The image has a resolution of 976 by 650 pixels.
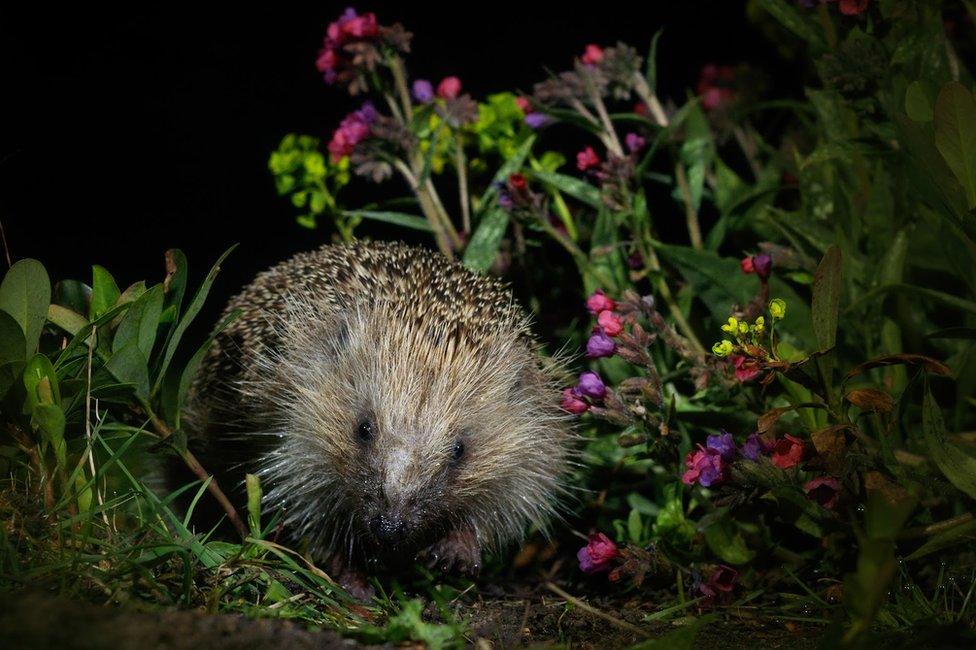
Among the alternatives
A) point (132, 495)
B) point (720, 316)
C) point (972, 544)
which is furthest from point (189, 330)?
point (972, 544)

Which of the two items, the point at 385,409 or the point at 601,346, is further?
the point at 385,409

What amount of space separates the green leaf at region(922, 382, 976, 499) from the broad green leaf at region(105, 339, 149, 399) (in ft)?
5.30

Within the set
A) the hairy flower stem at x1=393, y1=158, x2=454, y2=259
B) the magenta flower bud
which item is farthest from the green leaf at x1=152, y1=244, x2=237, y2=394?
the magenta flower bud

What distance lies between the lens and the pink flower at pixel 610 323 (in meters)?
2.26

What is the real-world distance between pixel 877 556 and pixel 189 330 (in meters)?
2.77

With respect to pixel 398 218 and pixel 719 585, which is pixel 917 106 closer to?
pixel 719 585

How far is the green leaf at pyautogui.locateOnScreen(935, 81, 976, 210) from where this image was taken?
6.32 ft

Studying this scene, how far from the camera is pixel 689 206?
9.91 feet

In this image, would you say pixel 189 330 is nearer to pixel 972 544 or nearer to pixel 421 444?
pixel 421 444

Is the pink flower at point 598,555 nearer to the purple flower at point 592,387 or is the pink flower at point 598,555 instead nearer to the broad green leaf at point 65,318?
the purple flower at point 592,387

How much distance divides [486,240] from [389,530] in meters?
1.14

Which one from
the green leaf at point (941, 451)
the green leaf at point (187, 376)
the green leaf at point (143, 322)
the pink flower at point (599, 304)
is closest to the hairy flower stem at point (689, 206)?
the pink flower at point (599, 304)

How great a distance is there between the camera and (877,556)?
57.8 inches

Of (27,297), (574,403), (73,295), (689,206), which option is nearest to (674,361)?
(689,206)
